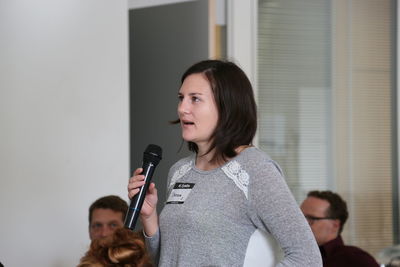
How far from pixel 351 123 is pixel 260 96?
665 millimetres

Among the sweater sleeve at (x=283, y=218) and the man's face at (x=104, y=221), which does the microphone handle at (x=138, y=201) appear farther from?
the man's face at (x=104, y=221)

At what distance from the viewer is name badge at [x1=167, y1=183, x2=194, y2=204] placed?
194cm

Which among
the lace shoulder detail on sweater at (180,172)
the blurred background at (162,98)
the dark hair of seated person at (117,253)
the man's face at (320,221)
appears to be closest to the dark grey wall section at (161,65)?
the blurred background at (162,98)

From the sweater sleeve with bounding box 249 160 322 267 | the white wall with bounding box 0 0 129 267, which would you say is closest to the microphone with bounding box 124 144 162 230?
the sweater sleeve with bounding box 249 160 322 267

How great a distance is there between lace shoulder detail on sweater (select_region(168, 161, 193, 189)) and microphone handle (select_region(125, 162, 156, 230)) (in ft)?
0.42

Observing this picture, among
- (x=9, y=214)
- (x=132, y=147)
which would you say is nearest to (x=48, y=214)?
(x=9, y=214)

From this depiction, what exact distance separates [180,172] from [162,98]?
A: 107 inches

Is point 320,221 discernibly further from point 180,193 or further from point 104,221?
point 180,193

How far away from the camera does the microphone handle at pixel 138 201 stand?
1.87 meters

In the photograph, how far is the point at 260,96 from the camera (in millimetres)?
4691

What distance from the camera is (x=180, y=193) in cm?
196

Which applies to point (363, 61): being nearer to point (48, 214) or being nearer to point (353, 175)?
point (353, 175)

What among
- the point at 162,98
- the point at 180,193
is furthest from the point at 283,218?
the point at 162,98

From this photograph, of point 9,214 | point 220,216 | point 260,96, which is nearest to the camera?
point 220,216
